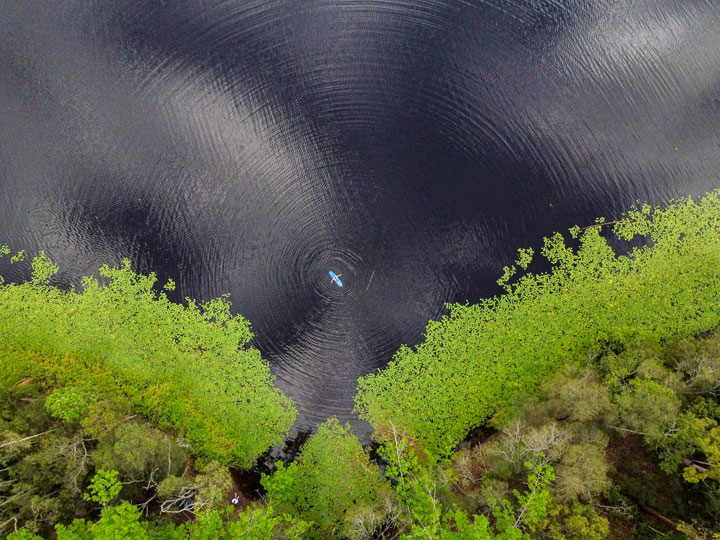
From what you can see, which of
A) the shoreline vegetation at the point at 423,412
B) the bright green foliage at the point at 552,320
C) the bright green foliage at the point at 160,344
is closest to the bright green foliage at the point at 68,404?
the shoreline vegetation at the point at 423,412

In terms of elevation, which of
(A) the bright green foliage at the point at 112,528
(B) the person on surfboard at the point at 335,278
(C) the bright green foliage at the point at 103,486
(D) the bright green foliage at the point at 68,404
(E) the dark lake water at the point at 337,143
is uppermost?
(E) the dark lake water at the point at 337,143

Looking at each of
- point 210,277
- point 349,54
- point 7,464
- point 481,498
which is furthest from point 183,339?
point 349,54

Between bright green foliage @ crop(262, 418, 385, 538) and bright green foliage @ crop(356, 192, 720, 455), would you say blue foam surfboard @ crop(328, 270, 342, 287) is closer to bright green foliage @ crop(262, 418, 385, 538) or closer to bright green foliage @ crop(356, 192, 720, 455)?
bright green foliage @ crop(356, 192, 720, 455)

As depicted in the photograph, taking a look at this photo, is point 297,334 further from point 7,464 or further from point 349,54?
point 349,54

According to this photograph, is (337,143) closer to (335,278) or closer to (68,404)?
(335,278)

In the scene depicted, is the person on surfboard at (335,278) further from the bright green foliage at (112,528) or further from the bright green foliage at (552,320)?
the bright green foliage at (112,528)
